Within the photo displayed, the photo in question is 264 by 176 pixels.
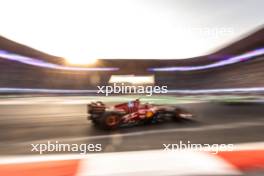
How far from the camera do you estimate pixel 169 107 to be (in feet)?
8.61

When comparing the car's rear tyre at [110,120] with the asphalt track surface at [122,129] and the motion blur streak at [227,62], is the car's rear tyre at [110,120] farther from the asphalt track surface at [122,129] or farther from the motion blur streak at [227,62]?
the motion blur streak at [227,62]

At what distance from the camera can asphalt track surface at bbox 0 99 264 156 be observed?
7.89 feet

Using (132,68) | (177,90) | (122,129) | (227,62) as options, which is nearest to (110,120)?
(122,129)

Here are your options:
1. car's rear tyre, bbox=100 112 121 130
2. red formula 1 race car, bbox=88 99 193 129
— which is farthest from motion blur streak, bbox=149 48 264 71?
car's rear tyre, bbox=100 112 121 130

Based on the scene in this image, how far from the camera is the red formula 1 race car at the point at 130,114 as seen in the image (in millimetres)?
2523

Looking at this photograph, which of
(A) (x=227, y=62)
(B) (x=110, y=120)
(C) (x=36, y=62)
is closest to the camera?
(C) (x=36, y=62)

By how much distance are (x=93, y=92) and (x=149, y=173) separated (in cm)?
53

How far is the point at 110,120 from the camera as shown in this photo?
2545 millimetres

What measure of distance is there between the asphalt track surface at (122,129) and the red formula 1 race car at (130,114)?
37mm

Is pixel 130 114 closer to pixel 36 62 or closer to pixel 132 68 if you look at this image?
pixel 132 68

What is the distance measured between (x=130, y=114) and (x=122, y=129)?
10cm

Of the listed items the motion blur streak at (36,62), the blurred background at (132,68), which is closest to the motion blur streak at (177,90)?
the blurred background at (132,68)

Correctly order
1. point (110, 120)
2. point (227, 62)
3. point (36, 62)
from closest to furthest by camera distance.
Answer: point (36, 62)
point (110, 120)
point (227, 62)

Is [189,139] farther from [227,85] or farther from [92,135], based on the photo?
[92,135]
